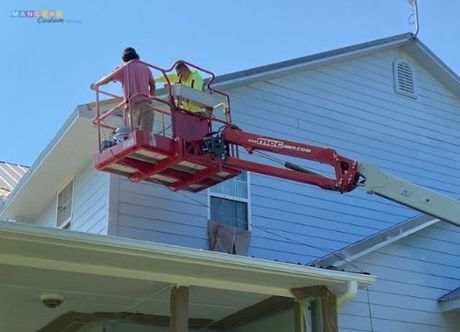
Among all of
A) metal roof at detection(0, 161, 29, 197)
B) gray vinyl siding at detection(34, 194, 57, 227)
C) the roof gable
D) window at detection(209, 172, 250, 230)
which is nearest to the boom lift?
window at detection(209, 172, 250, 230)

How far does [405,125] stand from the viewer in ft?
48.7

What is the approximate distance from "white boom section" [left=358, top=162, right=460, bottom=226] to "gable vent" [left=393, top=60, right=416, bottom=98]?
5.99 meters

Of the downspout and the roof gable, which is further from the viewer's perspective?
the roof gable

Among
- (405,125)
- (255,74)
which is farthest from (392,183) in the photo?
(405,125)

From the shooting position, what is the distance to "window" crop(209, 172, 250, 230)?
11695 mm

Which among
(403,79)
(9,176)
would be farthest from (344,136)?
(9,176)

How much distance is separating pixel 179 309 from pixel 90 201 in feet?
12.1

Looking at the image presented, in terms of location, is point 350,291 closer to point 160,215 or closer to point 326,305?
point 326,305

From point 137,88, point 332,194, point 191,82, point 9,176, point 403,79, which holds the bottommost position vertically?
point 137,88

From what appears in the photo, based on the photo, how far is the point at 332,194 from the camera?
519 inches

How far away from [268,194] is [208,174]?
2623 mm

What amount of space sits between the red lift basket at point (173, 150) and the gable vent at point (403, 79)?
616cm

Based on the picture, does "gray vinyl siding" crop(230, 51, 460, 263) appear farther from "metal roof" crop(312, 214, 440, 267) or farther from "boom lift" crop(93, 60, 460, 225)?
"boom lift" crop(93, 60, 460, 225)

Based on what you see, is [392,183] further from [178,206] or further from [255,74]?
[255,74]
